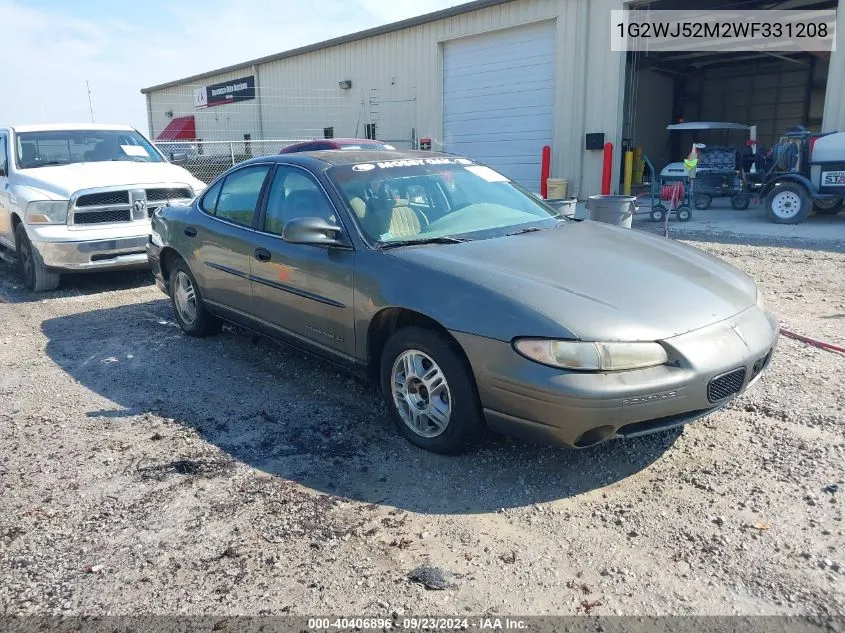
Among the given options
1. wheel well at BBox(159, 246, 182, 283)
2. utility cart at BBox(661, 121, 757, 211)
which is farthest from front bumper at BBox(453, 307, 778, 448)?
utility cart at BBox(661, 121, 757, 211)

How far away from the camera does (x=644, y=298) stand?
3.16m

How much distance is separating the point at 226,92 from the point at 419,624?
29309mm

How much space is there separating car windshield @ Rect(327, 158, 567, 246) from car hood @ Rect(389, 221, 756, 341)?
214 mm

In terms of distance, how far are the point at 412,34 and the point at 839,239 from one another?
12.9 metres

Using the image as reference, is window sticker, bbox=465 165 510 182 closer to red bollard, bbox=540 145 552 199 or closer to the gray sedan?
the gray sedan

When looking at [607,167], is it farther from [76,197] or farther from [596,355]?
[596,355]

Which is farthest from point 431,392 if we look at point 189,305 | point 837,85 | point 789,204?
point 837,85

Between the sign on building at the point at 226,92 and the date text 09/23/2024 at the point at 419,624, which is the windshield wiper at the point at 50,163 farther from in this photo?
the sign on building at the point at 226,92

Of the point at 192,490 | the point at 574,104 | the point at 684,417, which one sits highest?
→ the point at 574,104

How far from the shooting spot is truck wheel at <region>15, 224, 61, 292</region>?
732 centimetres

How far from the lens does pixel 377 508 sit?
305 cm

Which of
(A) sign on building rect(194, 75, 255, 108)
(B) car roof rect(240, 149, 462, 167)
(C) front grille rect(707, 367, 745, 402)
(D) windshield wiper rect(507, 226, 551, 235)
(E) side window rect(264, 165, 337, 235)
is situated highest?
(A) sign on building rect(194, 75, 255, 108)

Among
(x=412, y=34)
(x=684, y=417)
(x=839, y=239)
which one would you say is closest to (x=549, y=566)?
(x=684, y=417)

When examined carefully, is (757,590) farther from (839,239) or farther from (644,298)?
Result: (839,239)
